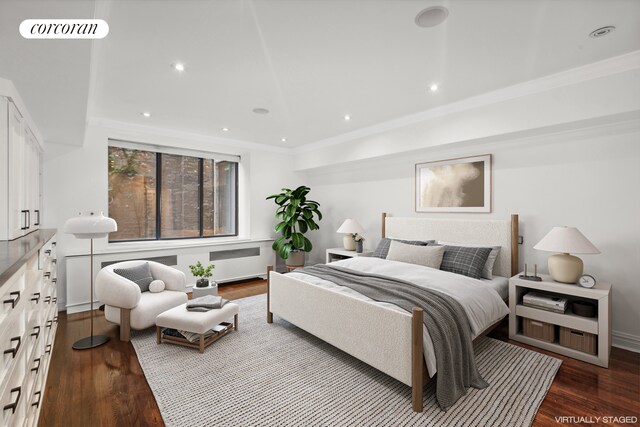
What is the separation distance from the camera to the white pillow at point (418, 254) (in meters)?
3.53

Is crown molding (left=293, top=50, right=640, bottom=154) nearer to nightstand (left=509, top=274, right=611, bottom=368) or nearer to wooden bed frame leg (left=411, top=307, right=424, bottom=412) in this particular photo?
nightstand (left=509, top=274, right=611, bottom=368)

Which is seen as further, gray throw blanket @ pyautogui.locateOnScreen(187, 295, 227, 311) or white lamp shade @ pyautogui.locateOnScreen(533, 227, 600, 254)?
gray throw blanket @ pyautogui.locateOnScreen(187, 295, 227, 311)

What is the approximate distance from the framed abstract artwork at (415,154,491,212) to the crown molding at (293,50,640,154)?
0.68m

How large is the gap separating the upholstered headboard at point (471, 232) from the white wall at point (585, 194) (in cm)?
14

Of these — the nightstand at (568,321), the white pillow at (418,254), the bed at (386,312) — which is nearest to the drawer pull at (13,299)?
the bed at (386,312)

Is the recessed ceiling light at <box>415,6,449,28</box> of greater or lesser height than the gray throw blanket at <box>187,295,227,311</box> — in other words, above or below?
above

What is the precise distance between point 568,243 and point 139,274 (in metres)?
4.33

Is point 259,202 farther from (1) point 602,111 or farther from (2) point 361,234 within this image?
(1) point 602,111

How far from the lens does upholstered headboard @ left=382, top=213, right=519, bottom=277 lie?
11.3 ft

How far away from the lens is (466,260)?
3379 millimetres

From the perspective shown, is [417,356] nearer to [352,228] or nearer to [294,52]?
[294,52]

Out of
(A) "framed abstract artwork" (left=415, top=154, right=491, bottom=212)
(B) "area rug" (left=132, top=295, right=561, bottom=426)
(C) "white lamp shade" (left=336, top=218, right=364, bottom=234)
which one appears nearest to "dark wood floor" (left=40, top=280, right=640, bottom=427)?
(B) "area rug" (left=132, top=295, right=561, bottom=426)

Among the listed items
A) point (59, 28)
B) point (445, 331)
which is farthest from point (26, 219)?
point (445, 331)

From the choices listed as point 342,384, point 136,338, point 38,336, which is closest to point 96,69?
point 38,336
